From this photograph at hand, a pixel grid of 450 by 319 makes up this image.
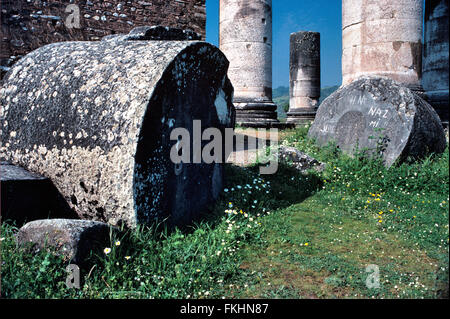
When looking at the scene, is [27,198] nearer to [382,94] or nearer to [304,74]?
[382,94]

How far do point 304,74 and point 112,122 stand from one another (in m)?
15.1

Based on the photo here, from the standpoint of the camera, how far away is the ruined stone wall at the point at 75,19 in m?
6.57

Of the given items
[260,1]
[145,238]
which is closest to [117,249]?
[145,238]

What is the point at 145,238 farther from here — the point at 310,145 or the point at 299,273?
the point at 310,145

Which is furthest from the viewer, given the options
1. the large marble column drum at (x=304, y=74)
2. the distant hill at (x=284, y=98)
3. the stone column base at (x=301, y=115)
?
the distant hill at (x=284, y=98)

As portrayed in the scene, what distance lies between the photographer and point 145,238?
2174 mm

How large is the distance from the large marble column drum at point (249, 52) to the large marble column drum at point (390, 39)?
9.76 feet

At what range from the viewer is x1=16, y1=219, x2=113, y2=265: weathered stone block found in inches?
72.4

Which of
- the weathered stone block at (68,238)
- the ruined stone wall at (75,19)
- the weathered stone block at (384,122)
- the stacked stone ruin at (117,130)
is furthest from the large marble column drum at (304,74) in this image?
the weathered stone block at (68,238)

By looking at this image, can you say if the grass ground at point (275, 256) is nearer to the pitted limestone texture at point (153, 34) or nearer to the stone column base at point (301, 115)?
the pitted limestone texture at point (153, 34)

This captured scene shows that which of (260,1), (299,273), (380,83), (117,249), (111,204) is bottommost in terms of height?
(299,273)

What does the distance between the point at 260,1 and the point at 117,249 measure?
9090mm

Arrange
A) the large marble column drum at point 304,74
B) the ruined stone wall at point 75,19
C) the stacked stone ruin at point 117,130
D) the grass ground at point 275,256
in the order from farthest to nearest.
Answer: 1. the large marble column drum at point 304,74
2. the ruined stone wall at point 75,19
3. the stacked stone ruin at point 117,130
4. the grass ground at point 275,256
